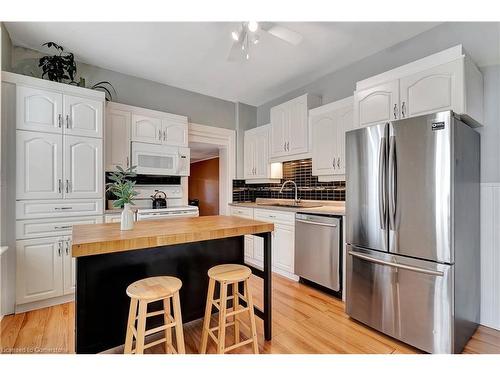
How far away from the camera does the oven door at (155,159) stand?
328 cm

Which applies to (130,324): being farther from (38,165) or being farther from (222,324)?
(38,165)

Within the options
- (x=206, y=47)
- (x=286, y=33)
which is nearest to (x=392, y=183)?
(x=286, y=33)

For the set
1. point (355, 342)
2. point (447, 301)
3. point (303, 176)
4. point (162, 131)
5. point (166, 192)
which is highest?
point (162, 131)

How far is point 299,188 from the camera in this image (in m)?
3.89

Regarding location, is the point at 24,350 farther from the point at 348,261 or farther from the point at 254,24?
the point at 254,24

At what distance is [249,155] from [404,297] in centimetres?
317

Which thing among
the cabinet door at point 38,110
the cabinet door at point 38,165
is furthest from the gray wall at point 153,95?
the cabinet door at point 38,165

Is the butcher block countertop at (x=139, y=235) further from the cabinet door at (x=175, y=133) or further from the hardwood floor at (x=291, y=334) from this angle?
the cabinet door at (x=175, y=133)

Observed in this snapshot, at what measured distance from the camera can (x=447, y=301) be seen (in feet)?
5.46

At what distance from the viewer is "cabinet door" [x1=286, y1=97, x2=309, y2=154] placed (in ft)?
11.0

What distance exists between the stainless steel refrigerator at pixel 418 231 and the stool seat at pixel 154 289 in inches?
61.7

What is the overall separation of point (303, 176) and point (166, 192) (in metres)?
2.14

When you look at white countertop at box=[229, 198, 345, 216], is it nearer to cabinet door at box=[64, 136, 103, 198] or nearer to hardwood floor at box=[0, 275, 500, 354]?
hardwood floor at box=[0, 275, 500, 354]
